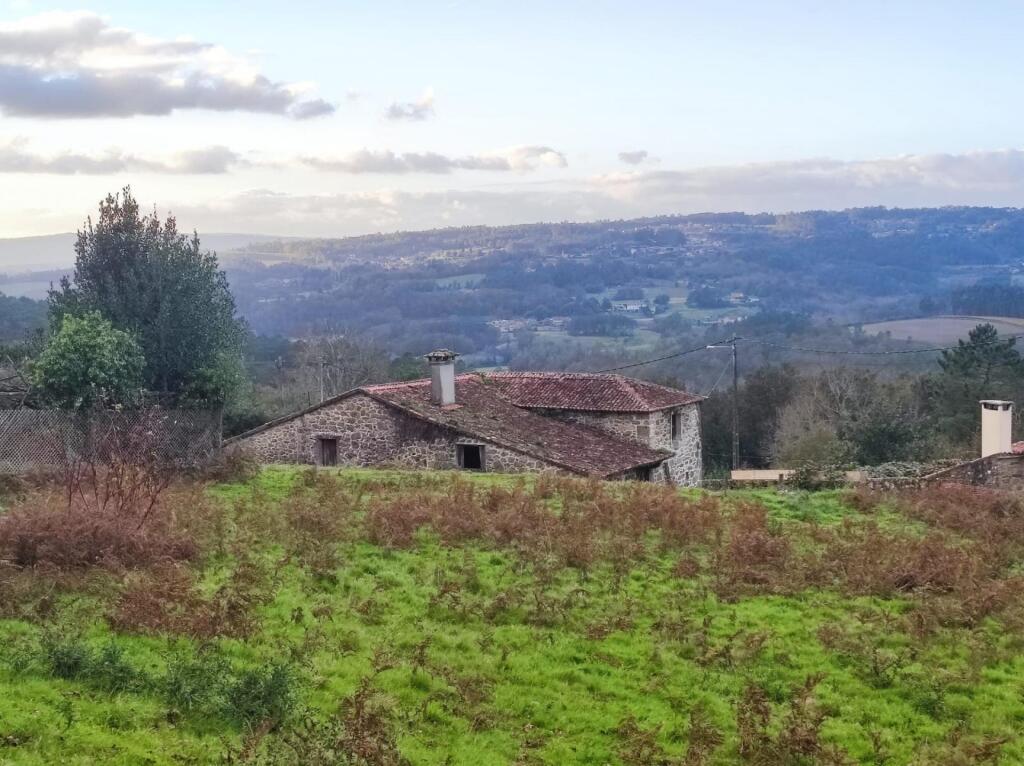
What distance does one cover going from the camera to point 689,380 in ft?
256

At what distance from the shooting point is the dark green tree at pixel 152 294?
3047cm

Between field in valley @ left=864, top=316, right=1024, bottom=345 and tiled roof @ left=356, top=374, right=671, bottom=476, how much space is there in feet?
248

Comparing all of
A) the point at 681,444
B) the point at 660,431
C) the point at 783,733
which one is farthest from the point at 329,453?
the point at 783,733

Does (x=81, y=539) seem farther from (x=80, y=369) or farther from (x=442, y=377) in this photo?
(x=442, y=377)

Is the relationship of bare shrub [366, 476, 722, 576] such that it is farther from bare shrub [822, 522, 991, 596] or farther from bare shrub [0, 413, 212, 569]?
bare shrub [0, 413, 212, 569]

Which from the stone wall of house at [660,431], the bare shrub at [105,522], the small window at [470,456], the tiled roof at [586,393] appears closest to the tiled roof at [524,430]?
the stone wall of house at [660,431]

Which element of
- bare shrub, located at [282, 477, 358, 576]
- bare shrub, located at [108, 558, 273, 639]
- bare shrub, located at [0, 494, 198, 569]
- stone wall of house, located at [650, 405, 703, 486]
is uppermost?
bare shrub, located at [0, 494, 198, 569]

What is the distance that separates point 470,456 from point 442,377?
11.6ft

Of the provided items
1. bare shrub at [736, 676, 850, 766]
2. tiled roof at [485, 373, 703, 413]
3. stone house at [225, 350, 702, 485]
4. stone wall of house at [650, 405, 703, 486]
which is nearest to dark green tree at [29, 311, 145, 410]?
stone house at [225, 350, 702, 485]

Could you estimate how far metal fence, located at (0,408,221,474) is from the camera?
20.2 meters

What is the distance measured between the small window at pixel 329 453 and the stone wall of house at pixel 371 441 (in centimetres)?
16

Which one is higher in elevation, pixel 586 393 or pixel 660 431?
pixel 586 393

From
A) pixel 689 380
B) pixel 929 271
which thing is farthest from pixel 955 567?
pixel 929 271

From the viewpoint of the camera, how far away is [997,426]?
2962 cm
